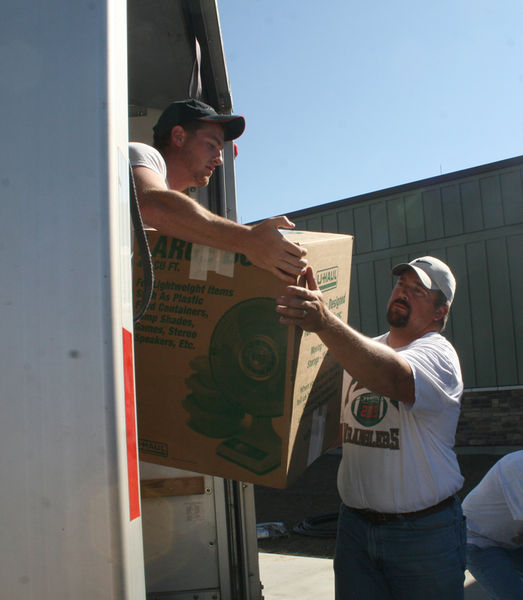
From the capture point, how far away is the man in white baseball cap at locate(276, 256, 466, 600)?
209cm

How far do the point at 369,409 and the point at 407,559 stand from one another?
1.74 feet

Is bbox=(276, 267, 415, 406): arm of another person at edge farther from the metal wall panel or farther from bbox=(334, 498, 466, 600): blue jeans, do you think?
the metal wall panel

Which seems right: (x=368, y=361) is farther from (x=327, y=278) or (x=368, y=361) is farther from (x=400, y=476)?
(x=400, y=476)

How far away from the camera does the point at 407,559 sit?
213cm

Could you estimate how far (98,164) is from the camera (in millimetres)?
988

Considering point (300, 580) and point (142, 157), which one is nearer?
point (142, 157)

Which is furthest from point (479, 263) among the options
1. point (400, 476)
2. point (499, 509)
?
point (400, 476)

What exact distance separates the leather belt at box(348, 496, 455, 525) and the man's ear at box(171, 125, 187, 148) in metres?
1.50

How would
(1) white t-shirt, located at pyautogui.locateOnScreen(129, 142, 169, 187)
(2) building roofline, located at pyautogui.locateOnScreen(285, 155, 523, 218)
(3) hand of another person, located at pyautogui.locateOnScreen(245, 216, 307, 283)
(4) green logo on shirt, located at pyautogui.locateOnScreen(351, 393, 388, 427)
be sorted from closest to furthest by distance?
(3) hand of another person, located at pyautogui.locateOnScreen(245, 216, 307, 283) → (1) white t-shirt, located at pyautogui.locateOnScreen(129, 142, 169, 187) → (4) green logo on shirt, located at pyautogui.locateOnScreen(351, 393, 388, 427) → (2) building roofline, located at pyautogui.locateOnScreen(285, 155, 523, 218)

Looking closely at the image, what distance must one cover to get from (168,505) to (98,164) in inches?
74.6

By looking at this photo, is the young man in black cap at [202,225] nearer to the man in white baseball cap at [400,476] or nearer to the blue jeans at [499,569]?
the man in white baseball cap at [400,476]

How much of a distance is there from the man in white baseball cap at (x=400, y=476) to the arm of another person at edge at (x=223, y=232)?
34cm

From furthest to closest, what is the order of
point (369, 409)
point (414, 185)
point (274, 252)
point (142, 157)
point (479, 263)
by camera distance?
point (414, 185)
point (479, 263)
point (369, 409)
point (142, 157)
point (274, 252)

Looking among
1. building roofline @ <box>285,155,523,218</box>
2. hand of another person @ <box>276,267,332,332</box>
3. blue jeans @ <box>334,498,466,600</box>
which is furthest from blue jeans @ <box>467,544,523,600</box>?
building roofline @ <box>285,155,523,218</box>
